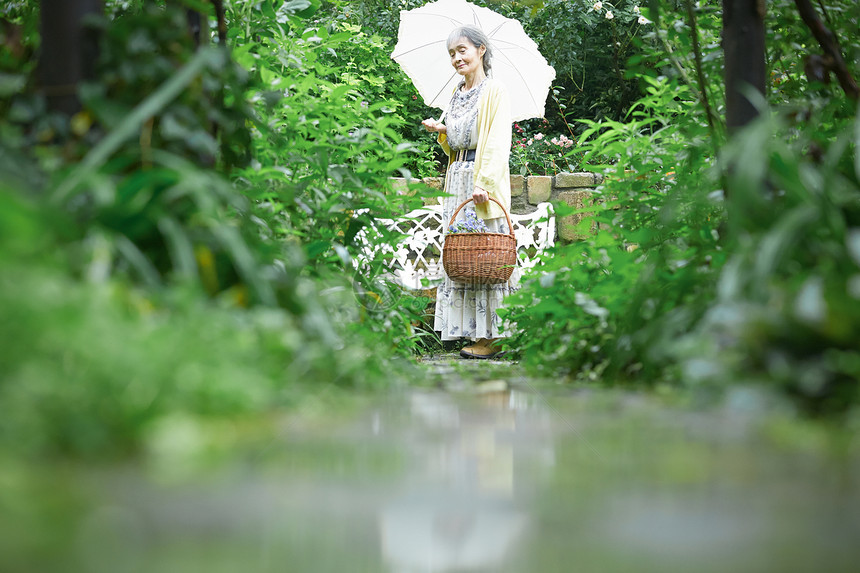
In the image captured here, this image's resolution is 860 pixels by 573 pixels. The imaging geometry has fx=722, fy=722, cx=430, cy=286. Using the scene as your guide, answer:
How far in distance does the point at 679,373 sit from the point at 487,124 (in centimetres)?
374

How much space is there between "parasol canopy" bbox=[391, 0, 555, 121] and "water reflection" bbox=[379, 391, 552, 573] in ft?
16.3

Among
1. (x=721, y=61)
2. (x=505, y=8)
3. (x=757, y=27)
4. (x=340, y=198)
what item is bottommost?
(x=340, y=198)

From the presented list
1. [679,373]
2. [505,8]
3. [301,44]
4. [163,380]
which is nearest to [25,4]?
[301,44]

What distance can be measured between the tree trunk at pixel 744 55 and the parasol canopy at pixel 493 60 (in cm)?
408

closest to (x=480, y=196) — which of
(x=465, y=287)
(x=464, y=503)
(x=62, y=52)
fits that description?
(x=465, y=287)

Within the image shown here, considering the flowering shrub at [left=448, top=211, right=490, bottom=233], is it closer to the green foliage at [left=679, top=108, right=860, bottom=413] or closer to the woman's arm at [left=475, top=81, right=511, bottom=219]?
the woman's arm at [left=475, top=81, right=511, bottom=219]

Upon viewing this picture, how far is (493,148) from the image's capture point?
4590 mm

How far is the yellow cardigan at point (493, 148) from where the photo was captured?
4.57m

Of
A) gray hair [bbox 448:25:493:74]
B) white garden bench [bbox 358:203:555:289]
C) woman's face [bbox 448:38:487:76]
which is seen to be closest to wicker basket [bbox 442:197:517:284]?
white garden bench [bbox 358:203:555:289]

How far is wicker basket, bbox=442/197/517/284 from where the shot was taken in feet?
14.5

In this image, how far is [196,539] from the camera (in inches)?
→ 18.5

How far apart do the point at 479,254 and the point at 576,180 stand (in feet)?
5.97

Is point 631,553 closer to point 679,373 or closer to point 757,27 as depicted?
point 679,373

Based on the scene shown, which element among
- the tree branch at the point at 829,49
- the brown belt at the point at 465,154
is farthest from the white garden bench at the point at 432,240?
the tree branch at the point at 829,49
